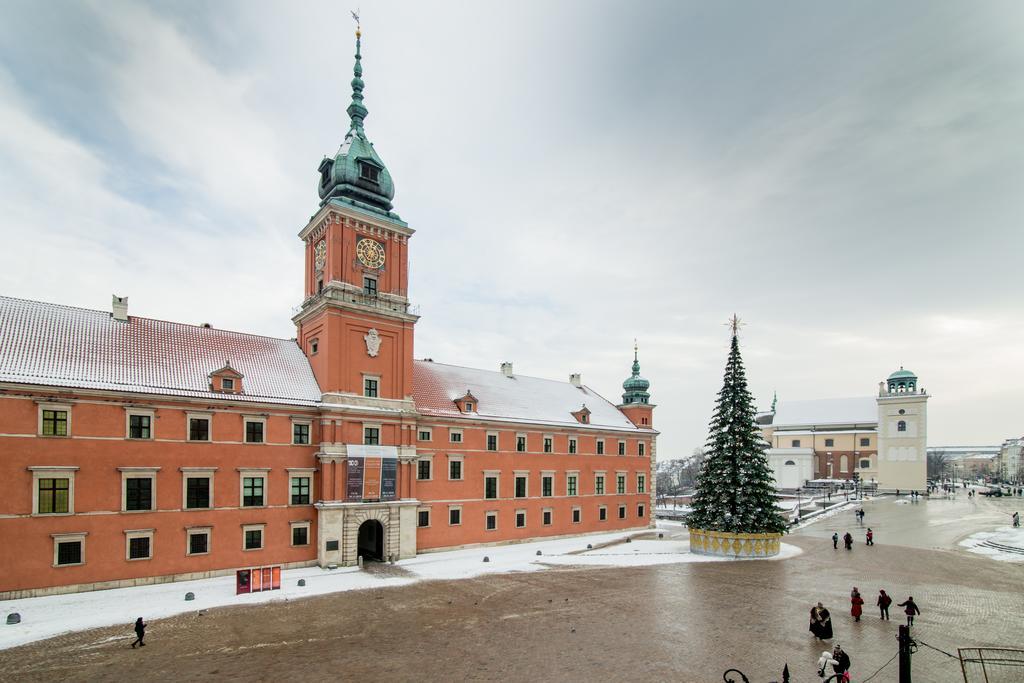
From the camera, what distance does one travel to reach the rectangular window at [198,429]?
1218 inches

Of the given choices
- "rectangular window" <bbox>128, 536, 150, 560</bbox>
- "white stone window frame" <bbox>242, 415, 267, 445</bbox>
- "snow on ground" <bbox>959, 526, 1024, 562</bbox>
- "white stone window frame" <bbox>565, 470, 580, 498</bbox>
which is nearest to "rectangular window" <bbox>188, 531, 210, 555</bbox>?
"rectangular window" <bbox>128, 536, 150, 560</bbox>

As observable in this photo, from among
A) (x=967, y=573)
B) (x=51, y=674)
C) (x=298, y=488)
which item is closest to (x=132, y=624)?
(x=51, y=674)

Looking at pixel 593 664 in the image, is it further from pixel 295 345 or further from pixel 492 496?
pixel 295 345

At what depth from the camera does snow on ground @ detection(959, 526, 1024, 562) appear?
124 feet

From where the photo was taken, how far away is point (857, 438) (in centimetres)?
10500

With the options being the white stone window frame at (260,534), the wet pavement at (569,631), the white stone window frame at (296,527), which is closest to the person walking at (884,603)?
the wet pavement at (569,631)

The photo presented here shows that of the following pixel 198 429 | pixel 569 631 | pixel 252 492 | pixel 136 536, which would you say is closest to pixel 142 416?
pixel 198 429

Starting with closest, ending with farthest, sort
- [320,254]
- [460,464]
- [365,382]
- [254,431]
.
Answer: [254,431], [365,382], [320,254], [460,464]

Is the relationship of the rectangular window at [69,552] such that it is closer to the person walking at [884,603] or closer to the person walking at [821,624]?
the person walking at [821,624]

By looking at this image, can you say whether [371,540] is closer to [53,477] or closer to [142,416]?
[142,416]

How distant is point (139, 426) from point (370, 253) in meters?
16.6

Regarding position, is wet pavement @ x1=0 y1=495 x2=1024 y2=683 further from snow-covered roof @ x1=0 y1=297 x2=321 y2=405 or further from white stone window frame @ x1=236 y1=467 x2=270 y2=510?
snow-covered roof @ x1=0 y1=297 x2=321 y2=405

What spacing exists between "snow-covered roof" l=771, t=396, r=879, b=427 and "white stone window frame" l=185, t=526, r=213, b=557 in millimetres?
109426

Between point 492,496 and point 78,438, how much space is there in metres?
26.1
